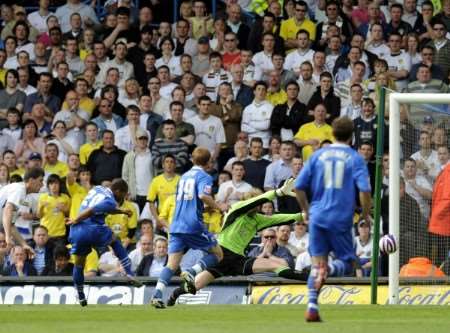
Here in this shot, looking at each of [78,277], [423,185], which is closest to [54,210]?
[78,277]

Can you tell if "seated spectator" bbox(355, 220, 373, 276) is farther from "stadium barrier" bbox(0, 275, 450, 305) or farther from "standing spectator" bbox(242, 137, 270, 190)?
"standing spectator" bbox(242, 137, 270, 190)

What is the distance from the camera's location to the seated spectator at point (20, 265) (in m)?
20.5

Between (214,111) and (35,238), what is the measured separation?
356 centimetres

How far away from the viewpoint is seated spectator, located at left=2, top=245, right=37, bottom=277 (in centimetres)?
2047

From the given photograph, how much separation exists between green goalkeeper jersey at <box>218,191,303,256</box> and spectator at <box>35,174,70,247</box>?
4.81 meters

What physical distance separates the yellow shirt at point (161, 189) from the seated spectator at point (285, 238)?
186 centimetres

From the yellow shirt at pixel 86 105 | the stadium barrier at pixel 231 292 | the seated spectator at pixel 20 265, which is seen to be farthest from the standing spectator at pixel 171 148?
the stadium barrier at pixel 231 292

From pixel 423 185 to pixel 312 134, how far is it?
331 centimetres

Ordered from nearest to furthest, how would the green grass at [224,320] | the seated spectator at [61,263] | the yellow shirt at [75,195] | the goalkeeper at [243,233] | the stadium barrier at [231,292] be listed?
the green grass at [224,320], the goalkeeper at [243,233], the stadium barrier at [231,292], the seated spectator at [61,263], the yellow shirt at [75,195]

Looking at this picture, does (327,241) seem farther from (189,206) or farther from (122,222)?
(122,222)

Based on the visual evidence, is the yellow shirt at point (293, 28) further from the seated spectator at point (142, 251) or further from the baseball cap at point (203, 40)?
the seated spectator at point (142, 251)

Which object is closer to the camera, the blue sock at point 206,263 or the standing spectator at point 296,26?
the blue sock at point 206,263

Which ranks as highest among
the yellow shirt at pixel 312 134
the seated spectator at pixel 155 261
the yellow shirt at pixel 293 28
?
the yellow shirt at pixel 293 28

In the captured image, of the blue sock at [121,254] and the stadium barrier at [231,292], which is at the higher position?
the blue sock at [121,254]
